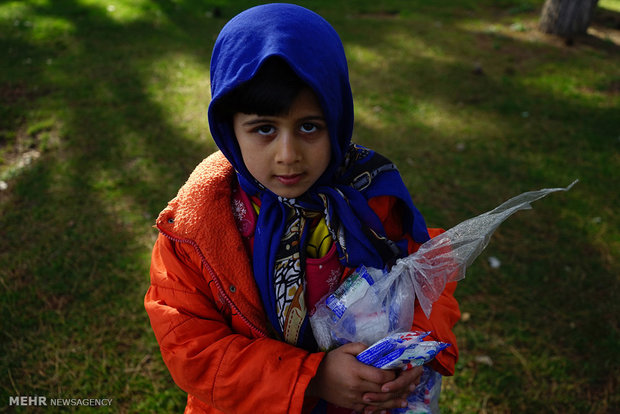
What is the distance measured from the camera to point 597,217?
363 cm

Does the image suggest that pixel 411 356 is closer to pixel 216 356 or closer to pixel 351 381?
pixel 351 381

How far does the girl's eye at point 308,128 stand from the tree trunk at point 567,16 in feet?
24.2

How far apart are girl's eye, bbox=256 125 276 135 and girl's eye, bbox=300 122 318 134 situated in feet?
0.30

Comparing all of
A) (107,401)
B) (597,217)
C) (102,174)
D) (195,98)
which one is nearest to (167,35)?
(195,98)

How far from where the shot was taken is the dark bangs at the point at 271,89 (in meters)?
1.20

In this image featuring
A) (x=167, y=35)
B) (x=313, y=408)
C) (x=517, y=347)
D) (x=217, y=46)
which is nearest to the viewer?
(x=217, y=46)

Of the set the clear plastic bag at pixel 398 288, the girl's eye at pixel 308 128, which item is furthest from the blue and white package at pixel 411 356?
the girl's eye at pixel 308 128

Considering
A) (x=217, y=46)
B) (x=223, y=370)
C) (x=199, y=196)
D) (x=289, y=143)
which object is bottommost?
(x=223, y=370)

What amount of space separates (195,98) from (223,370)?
438cm

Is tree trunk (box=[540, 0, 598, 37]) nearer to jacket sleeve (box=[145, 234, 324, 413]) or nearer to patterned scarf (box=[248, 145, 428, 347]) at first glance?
patterned scarf (box=[248, 145, 428, 347])

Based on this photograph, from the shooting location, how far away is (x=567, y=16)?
268 inches

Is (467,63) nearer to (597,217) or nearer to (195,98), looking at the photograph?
(597,217)

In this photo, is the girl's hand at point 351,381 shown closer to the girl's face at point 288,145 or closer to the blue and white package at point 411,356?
the blue and white package at point 411,356

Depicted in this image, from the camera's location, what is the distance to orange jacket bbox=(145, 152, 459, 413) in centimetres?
133
